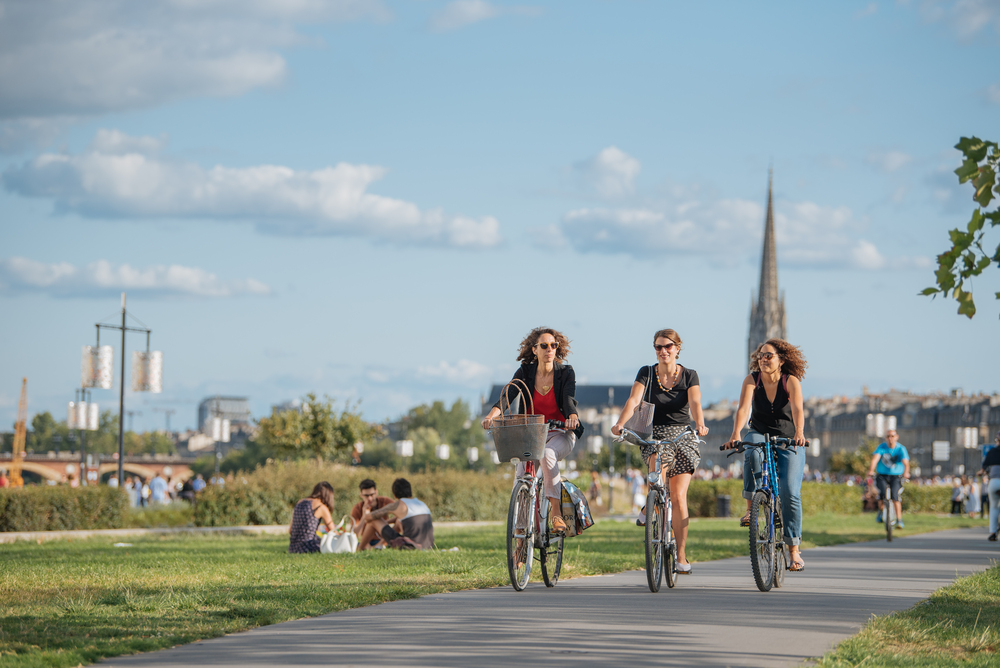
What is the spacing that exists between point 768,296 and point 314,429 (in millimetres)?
137833

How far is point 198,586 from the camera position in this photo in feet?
27.3

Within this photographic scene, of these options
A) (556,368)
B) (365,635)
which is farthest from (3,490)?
(365,635)

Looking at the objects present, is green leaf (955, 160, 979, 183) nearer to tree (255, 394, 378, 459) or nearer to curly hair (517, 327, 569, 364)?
curly hair (517, 327, 569, 364)

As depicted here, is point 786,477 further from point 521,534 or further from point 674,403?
point 521,534

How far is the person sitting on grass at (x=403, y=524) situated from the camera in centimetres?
1316

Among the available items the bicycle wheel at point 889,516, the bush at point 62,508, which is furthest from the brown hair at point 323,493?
the bush at point 62,508

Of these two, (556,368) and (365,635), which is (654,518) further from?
(365,635)

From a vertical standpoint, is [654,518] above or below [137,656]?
above

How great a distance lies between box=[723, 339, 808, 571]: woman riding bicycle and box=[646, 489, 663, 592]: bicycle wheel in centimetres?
84

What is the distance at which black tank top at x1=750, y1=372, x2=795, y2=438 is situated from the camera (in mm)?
8883

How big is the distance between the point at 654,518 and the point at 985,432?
137589 millimetres

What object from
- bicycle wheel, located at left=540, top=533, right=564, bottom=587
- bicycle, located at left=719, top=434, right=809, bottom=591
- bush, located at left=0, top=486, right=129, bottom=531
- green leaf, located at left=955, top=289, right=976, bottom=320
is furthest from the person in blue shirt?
bush, located at left=0, top=486, right=129, bottom=531

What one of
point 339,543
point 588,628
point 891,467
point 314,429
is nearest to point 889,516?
point 891,467

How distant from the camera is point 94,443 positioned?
139625 mm
